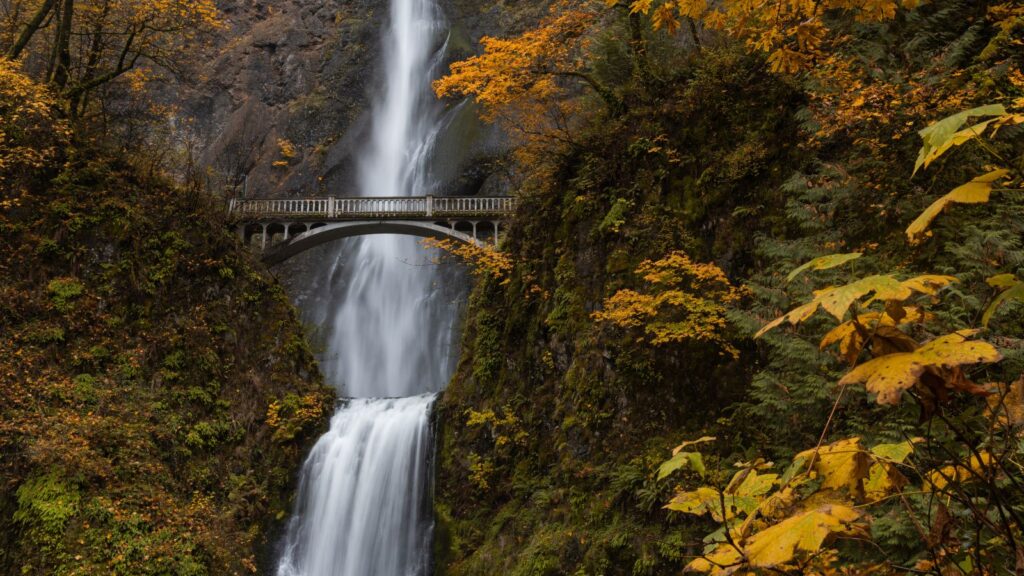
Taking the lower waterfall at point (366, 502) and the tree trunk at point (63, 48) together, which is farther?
the tree trunk at point (63, 48)

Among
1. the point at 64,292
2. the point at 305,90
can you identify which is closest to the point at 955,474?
the point at 64,292

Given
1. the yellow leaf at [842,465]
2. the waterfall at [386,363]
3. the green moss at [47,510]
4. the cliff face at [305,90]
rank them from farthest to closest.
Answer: the cliff face at [305,90]
the waterfall at [386,363]
the green moss at [47,510]
the yellow leaf at [842,465]

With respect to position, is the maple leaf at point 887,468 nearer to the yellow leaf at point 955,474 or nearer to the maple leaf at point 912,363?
the yellow leaf at point 955,474

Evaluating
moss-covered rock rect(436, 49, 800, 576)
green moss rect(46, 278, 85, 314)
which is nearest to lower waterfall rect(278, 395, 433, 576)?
moss-covered rock rect(436, 49, 800, 576)

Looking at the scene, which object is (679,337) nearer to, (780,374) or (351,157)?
(780,374)

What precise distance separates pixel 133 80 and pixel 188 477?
37.0 ft

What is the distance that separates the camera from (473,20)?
33.8 metres

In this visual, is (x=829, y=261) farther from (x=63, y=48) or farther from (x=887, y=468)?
(x=63, y=48)

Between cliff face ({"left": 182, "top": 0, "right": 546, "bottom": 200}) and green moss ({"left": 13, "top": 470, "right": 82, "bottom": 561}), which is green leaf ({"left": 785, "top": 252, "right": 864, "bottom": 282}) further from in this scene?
cliff face ({"left": 182, "top": 0, "right": 546, "bottom": 200})

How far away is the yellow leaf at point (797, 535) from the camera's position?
1.29m

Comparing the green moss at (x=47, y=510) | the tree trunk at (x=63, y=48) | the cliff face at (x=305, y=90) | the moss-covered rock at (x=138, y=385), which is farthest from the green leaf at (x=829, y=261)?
the cliff face at (x=305, y=90)

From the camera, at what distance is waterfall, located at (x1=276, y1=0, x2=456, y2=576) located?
1264 centimetres

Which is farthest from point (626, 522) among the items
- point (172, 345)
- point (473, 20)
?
point (473, 20)

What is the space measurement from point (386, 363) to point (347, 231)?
6117mm
